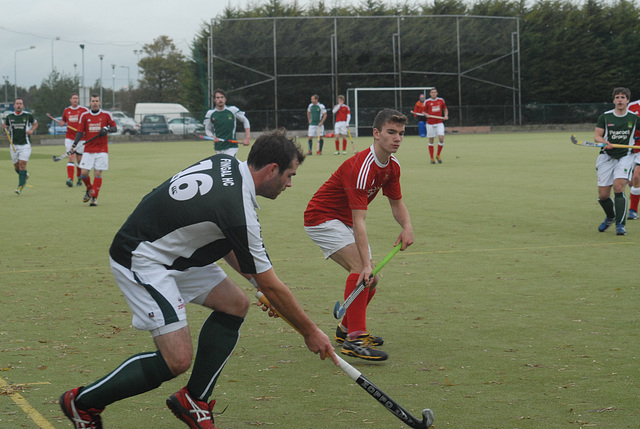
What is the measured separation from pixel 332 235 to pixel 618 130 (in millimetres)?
6879

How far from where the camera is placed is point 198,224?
3791 mm

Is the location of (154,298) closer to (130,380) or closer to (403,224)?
(130,380)

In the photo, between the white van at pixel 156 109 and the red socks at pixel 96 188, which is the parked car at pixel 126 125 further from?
the red socks at pixel 96 188

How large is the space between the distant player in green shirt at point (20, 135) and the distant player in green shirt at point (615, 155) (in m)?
11.9

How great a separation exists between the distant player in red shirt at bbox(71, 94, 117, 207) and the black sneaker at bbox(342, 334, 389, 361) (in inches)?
432

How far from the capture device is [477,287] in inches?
307

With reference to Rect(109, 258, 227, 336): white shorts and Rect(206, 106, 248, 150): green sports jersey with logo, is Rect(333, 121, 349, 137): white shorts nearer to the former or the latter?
Rect(206, 106, 248, 150): green sports jersey with logo

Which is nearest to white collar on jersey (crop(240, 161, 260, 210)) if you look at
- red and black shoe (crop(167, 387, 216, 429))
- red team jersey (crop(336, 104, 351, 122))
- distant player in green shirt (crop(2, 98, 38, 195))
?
red and black shoe (crop(167, 387, 216, 429))

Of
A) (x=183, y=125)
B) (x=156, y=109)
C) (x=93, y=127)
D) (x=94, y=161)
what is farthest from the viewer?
(x=156, y=109)

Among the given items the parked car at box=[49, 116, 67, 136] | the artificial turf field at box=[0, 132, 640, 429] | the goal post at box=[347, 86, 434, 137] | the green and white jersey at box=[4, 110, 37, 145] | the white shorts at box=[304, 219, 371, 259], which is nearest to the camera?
the artificial turf field at box=[0, 132, 640, 429]

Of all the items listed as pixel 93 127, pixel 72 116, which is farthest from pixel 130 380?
pixel 72 116

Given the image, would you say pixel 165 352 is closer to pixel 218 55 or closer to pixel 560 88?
pixel 218 55

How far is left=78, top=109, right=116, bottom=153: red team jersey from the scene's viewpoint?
16.0 metres

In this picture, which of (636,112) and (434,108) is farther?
(434,108)
